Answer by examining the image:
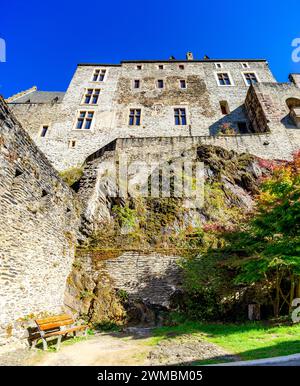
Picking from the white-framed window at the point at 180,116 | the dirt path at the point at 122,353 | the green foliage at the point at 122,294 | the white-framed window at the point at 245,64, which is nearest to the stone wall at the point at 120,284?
the green foliage at the point at 122,294

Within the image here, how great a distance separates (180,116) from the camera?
20.3 meters

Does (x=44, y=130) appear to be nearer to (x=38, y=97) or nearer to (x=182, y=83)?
(x=38, y=97)

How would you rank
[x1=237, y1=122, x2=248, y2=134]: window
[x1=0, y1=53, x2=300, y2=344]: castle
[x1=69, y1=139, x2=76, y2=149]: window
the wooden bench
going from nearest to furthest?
the wooden bench → [x1=0, y1=53, x2=300, y2=344]: castle → [x1=69, y1=139, x2=76, y2=149]: window → [x1=237, y1=122, x2=248, y2=134]: window

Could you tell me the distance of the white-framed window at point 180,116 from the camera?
1992 cm

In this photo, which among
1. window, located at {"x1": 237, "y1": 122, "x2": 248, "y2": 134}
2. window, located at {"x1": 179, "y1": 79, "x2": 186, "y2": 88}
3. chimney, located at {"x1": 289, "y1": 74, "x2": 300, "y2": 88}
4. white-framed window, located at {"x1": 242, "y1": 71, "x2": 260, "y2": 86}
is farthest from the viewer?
window, located at {"x1": 179, "y1": 79, "x2": 186, "y2": 88}

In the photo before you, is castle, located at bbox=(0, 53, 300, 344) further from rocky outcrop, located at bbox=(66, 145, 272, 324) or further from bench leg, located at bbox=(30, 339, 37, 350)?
bench leg, located at bbox=(30, 339, 37, 350)

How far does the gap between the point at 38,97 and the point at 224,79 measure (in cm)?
2249

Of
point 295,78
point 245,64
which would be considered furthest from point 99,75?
point 295,78

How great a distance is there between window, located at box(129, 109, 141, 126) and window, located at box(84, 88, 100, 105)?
12.9 ft

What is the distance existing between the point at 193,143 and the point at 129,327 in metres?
12.0

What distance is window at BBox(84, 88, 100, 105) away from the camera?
21.2 meters

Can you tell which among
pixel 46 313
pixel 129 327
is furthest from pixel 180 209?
pixel 46 313

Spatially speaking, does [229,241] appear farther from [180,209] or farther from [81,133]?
[81,133]

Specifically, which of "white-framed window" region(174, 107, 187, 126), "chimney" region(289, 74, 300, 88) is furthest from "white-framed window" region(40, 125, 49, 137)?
"chimney" region(289, 74, 300, 88)
